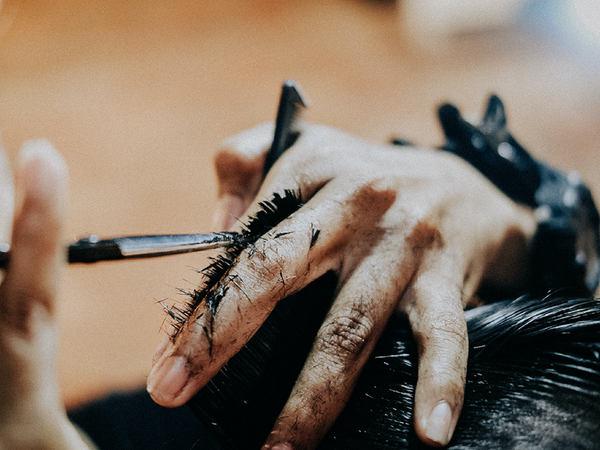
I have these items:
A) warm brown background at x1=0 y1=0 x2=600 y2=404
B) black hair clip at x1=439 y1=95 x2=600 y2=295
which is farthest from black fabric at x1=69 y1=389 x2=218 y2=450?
black hair clip at x1=439 y1=95 x2=600 y2=295

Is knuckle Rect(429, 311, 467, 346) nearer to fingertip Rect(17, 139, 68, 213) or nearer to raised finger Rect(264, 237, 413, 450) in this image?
raised finger Rect(264, 237, 413, 450)

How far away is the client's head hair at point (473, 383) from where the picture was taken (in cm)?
41

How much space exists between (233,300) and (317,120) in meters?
1.59

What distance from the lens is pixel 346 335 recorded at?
0.54 meters

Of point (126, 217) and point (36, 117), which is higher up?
point (36, 117)

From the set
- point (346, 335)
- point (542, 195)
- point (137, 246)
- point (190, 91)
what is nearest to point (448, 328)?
point (346, 335)

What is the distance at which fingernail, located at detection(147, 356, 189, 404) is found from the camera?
1.48 feet

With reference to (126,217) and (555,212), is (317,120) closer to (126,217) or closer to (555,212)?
(126,217)

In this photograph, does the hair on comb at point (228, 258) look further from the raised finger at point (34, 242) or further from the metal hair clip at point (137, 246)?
the raised finger at point (34, 242)

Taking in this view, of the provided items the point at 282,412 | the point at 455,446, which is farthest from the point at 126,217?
the point at 455,446

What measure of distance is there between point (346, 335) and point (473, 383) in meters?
0.17

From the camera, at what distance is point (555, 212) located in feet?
3.33

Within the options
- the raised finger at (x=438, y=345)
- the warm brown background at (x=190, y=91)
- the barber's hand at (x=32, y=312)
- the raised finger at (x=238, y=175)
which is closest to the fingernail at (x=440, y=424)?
the raised finger at (x=438, y=345)

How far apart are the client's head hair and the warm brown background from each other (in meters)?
0.56
